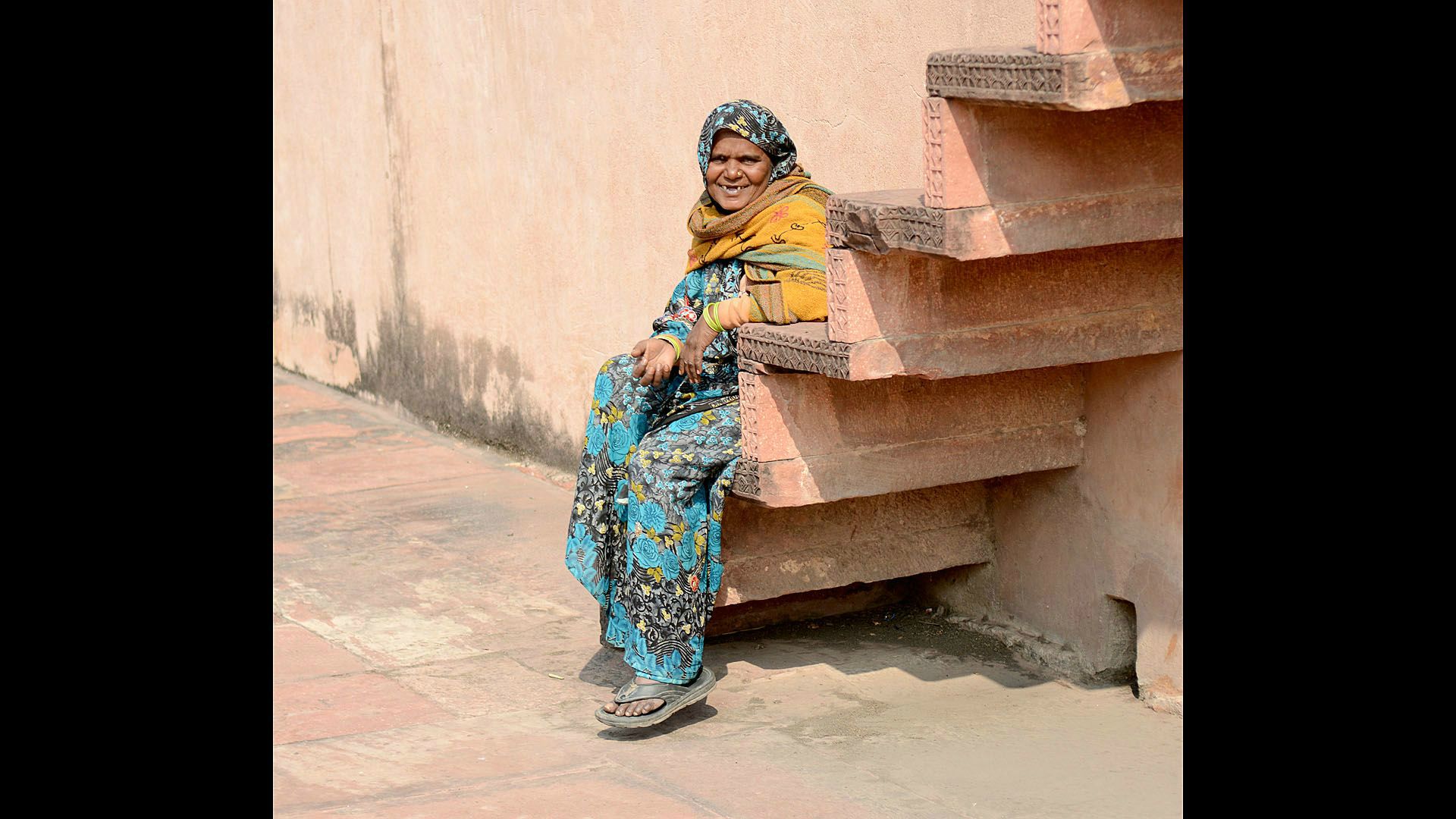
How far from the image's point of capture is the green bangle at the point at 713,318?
451 centimetres

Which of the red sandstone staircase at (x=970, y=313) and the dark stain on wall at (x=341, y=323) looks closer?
the red sandstone staircase at (x=970, y=313)

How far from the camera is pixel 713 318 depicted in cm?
452

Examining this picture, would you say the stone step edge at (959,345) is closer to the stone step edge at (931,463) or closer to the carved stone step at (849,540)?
the stone step edge at (931,463)

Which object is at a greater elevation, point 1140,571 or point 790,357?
point 790,357

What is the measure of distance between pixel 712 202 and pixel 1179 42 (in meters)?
1.66

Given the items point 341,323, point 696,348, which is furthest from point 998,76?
point 341,323

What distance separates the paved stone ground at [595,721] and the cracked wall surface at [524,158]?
1.18 metres

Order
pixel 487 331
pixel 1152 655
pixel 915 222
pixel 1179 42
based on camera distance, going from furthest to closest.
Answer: pixel 487 331 < pixel 1152 655 < pixel 915 222 < pixel 1179 42

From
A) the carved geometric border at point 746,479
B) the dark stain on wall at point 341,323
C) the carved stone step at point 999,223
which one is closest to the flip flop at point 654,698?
the carved geometric border at point 746,479

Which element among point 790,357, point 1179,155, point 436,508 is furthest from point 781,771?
point 436,508

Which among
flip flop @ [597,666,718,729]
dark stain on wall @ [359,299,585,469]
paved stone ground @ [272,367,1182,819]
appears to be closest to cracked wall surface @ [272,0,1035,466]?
dark stain on wall @ [359,299,585,469]

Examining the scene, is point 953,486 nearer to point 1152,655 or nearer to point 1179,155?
point 1152,655

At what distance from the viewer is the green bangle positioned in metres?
4.51

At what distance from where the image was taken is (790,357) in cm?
412
